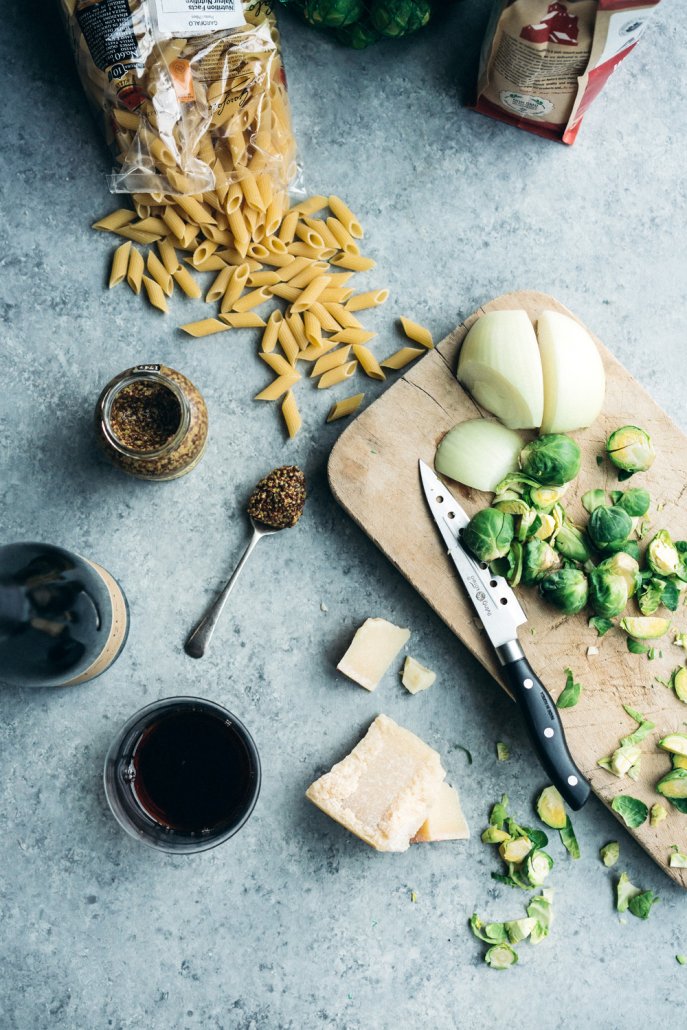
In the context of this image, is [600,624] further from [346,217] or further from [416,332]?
[346,217]

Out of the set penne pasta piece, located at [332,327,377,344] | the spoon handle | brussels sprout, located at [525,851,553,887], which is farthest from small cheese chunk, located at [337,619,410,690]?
penne pasta piece, located at [332,327,377,344]

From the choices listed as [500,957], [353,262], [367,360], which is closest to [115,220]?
[353,262]

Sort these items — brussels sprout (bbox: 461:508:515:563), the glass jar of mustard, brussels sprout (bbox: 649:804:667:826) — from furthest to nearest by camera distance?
brussels sprout (bbox: 649:804:667:826) → brussels sprout (bbox: 461:508:515:563) → the glass jar of mustard

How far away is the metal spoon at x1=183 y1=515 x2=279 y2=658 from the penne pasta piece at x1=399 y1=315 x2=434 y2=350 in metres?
0.59

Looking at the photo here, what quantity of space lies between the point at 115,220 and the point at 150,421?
0.54m

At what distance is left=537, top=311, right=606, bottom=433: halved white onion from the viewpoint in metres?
1.90

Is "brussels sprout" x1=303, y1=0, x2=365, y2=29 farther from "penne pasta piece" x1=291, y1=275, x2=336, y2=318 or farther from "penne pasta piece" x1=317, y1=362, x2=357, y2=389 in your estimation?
"penne pasta piece" x1=317, y1=362, x2=357, y2=389

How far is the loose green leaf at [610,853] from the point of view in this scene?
2.00m

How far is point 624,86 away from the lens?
85.4 inches

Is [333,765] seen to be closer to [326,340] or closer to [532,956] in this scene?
[532,956]

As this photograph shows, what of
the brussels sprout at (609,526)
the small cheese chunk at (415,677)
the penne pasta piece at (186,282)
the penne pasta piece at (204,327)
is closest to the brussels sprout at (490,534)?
the brussels sprout at (609,526)

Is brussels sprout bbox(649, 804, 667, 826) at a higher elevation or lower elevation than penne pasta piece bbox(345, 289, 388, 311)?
lower

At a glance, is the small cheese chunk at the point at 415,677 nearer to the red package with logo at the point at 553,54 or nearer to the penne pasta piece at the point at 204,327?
the penne pasta piece at the point at 204,327

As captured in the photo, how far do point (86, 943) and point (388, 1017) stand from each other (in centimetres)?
73
